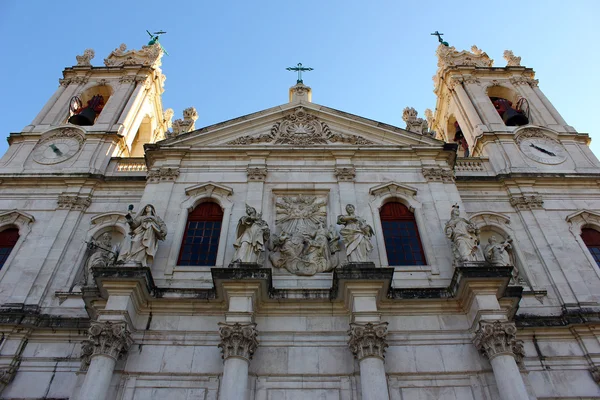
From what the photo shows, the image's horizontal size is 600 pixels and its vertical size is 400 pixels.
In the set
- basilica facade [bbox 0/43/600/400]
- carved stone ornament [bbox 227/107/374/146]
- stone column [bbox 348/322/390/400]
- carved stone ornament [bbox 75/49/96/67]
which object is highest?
carved stone ornament [bbox 75/49/96/67]

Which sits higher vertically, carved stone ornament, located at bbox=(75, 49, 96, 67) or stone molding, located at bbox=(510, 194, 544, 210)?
carved stone ornament, located at bbox=(75, 49, 96, 67)

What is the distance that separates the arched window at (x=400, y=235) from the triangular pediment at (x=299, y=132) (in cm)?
318

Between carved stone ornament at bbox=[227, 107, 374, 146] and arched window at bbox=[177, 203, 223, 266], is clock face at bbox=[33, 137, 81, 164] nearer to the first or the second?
carved stone ornament at bbox=[227, 107, 374, 146]

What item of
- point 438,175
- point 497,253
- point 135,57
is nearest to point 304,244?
point 497,253

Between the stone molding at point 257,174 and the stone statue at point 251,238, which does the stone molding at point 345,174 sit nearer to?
the stone molding at point 257,174

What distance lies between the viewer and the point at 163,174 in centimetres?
1723

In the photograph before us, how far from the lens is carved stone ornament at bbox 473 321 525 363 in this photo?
11.4 metres

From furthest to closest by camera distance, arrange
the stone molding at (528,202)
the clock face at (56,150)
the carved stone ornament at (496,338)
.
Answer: the clock face at (56,150) → the stone molding at (528,202) → the carved stone ornament at (496,338)

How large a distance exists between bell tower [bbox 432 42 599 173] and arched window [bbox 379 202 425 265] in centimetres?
623

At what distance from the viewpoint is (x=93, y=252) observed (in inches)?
643

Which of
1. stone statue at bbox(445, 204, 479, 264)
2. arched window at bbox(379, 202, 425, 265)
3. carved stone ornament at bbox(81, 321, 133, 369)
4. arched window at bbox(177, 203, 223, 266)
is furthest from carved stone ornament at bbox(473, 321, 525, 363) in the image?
carved stone ornament at bbox(81, 321, 133, 369)

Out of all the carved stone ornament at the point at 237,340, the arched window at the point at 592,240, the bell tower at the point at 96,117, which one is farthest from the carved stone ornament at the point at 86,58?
the arched window at the point at 592,240

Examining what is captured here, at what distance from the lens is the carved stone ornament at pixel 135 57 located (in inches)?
1070

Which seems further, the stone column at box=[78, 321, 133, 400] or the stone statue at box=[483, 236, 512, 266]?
the stone statue at box=[483, 236, 512, 266]
